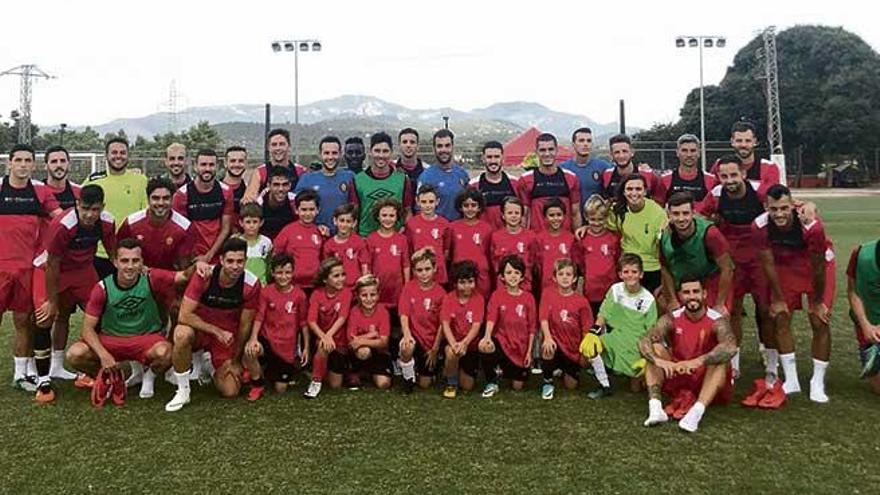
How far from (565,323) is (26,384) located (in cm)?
422

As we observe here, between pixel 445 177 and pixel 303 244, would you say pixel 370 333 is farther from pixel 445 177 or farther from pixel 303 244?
pixel 445 177

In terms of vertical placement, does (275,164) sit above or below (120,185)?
above

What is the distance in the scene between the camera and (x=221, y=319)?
17.5ft


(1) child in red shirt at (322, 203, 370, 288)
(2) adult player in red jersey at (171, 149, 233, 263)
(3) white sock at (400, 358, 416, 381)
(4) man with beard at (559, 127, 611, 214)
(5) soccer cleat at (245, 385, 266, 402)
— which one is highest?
(4) man with beard at (559, 127, 611, 214)

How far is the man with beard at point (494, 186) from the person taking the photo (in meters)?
6.20

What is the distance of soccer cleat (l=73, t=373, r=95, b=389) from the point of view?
551cm

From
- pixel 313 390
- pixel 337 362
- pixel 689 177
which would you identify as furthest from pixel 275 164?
pixel 689 177

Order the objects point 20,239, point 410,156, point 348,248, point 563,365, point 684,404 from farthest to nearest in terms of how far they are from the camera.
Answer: point 410,156 → point 348,248 → point 20,239 → point 563,365 → point 684,404

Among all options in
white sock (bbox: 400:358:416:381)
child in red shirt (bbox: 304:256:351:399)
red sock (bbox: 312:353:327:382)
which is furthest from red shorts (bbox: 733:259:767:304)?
red sock (bbox: 312:353:327:382)

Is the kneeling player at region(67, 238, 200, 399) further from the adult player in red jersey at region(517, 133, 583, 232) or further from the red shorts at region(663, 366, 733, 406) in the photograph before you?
the red shorts at region(663, 366, 733, 406)

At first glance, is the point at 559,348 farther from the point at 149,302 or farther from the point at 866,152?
the point at 866,152

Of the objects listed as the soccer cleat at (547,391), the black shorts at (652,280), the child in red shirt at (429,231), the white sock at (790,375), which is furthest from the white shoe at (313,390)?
the white sock at (790,375)

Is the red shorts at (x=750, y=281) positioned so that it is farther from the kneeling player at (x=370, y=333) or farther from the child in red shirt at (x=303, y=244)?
the child in red shirt at (x=303, y=244)

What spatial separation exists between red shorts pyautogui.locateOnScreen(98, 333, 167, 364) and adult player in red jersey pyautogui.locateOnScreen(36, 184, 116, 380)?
21.3 inches
